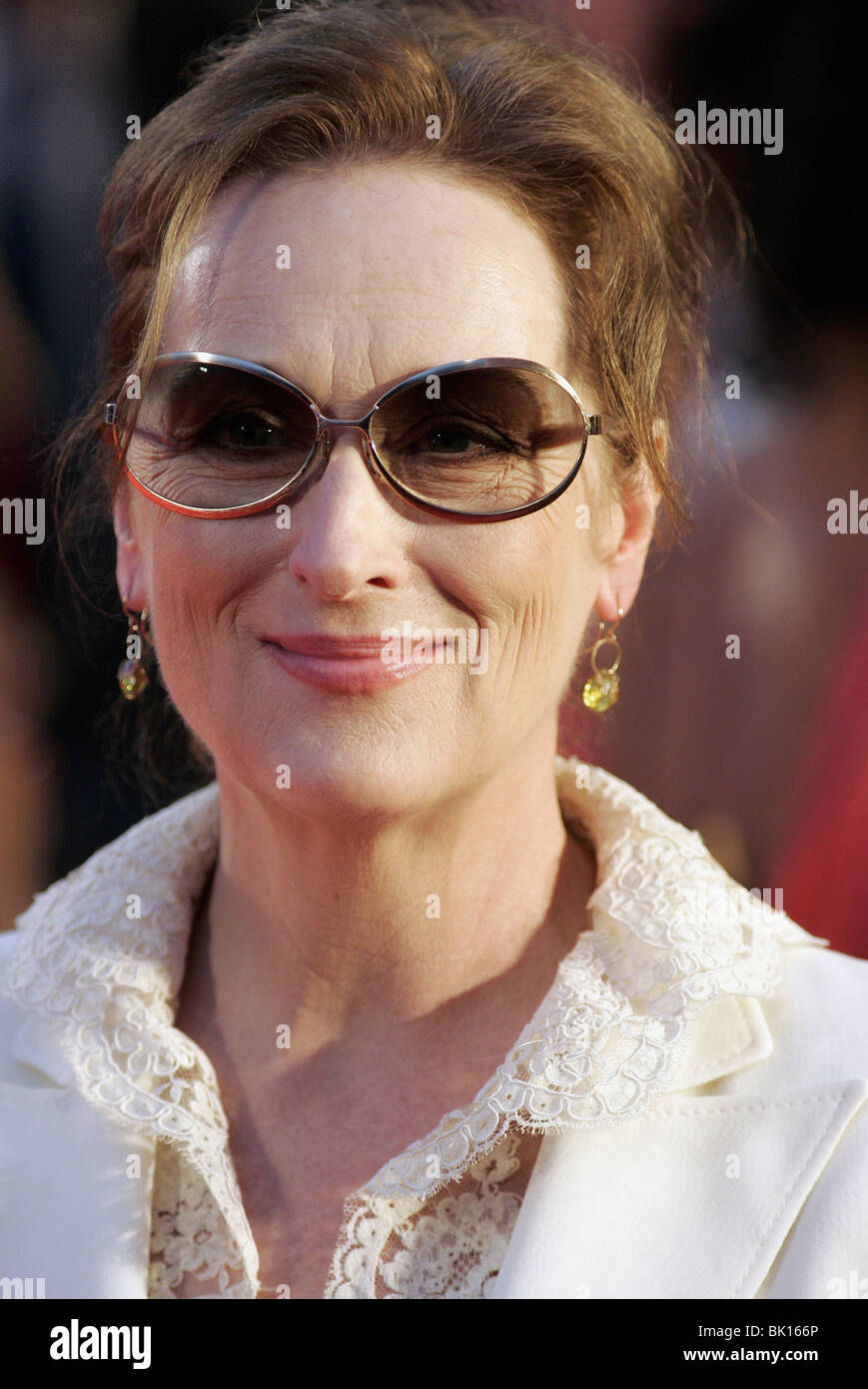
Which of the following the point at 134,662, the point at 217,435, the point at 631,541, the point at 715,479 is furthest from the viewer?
the point at 715,479

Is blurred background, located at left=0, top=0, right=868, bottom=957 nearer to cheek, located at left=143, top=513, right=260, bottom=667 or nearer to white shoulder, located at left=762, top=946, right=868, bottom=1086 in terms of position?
cheek, located at left=143, top=513, right=260, bottom=667

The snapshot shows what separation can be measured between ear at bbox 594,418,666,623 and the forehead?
11.6 inches

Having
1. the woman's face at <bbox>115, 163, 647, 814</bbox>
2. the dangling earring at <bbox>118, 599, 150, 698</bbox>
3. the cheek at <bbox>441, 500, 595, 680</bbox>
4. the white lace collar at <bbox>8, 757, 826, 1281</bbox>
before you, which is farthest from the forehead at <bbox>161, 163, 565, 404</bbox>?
the white lace collar at <bbox>8, 757, 826, 1281</bbox>

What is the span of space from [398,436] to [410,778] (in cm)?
46

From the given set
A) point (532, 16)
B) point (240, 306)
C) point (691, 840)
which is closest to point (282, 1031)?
point (691, 840)

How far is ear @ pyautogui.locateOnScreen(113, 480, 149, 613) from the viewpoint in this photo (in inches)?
76.6

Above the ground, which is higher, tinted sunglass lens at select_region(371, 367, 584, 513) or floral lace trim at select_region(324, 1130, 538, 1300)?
tinted sunglass lens at select_region(371, 367, 584, 513)

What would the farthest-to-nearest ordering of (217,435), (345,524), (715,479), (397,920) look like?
(715,479)
(397,920)
(217,435)
(345,524)

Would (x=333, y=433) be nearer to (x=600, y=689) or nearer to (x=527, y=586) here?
(x=527, y=586)

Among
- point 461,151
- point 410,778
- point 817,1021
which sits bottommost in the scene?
point 817,1021

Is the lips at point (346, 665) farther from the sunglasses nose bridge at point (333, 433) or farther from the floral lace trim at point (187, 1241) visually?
the floral lace trim at point (187, 1241)

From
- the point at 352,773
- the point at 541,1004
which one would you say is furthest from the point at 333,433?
the point at 541,1004

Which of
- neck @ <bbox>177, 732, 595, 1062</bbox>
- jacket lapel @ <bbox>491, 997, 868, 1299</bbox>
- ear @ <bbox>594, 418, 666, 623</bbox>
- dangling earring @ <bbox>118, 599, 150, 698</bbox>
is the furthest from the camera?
dangling earring @ <bbox>118, 599, 150, 698</bbox>

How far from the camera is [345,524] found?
60.2 inches
